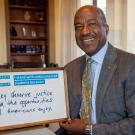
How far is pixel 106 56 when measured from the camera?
1.46m

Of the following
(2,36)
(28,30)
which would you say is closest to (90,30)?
(2,36)

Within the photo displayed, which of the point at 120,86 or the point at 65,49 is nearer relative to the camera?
the point at 120,86

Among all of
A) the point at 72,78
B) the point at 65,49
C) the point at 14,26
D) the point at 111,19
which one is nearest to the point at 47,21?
the point at 14,26

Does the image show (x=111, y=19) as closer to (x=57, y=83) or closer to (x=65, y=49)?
(x=65, y=49)

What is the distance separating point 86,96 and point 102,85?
106mm

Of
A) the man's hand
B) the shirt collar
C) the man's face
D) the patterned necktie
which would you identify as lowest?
the man's hand

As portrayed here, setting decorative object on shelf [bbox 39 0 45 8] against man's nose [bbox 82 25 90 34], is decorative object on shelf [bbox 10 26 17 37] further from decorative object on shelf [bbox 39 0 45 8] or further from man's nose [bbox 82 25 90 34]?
man's nose [bbox 82 25 90 34]

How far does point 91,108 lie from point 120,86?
186mm

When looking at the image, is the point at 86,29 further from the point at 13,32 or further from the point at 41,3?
the point at 41,3

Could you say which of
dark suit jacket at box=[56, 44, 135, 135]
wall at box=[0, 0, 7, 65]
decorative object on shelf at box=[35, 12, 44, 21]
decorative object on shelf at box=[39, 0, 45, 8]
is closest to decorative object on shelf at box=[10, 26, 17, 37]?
wall at box=[0, 0, 7, 65]

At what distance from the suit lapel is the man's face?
70 millimetres

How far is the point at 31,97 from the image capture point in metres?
1.25

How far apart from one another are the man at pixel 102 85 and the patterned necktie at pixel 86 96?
17 mm

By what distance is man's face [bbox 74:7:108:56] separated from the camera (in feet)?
4.60
